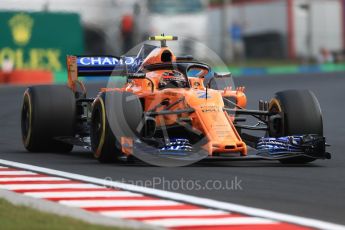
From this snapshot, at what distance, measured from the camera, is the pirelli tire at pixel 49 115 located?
1423 centimetres

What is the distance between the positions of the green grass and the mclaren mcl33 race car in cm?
371

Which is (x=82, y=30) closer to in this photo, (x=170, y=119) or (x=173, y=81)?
(x=173, y=81)

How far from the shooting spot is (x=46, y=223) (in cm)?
801

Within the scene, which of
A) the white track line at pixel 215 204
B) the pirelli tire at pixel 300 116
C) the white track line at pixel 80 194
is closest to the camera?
the white track line at pixel 215 204

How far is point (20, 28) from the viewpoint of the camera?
143 feet

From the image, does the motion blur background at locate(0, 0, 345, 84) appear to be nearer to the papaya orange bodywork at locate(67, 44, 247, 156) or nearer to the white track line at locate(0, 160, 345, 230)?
the papaya orange bodywork at locate(67, 44, 247, 156)

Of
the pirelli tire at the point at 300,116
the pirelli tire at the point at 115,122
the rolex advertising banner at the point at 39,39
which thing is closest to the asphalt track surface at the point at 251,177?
the pirelli tire at the point at 115,122

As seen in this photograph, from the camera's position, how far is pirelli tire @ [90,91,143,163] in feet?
40.4

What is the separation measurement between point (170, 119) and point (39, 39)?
31.8 metres

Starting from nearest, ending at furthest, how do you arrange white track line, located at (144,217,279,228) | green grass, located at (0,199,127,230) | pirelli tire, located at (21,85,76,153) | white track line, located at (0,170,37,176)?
green grass, located at (0,199,127,230) → white track line, located at (144,217,279,228) → white track line, located at (0,170,37,176) → pirelli tire, located at (21,85,76,153)

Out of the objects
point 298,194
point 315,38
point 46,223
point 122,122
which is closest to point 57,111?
point 122,122

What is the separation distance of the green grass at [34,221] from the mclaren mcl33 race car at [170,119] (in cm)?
371

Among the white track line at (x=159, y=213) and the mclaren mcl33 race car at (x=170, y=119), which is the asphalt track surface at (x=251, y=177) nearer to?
the mclaren mcl33 race car at (x=170, y=119)

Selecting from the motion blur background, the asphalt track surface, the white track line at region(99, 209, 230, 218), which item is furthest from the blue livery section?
the motion blur background
